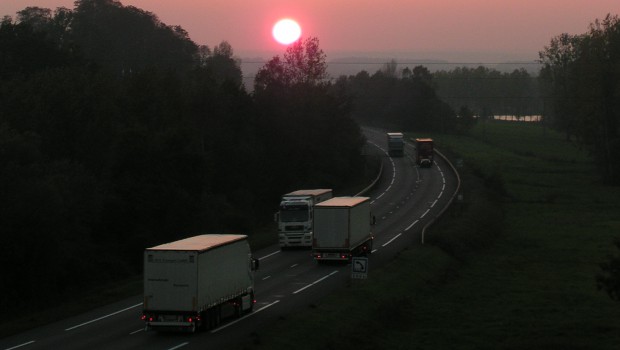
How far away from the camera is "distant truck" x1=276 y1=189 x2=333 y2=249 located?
60094 mm

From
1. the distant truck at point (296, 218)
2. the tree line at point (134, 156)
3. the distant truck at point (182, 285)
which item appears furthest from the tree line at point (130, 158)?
the distant truck at point (182, 285)

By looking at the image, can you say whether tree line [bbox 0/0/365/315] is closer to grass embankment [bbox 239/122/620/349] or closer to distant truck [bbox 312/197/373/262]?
distant truck [bbox 312/197/373/262]

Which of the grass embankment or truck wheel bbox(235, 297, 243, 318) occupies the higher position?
truck wheel bbox(235, 297, 243, 318)

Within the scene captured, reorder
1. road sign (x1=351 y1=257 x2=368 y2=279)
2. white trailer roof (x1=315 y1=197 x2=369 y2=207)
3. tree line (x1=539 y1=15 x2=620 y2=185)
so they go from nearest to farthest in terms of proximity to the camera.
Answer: road sign (x1=351 y1=257 x2=368 y2=279), white trailer roof (x1=315 y1=197 x2=369 y2=207), tree line (x1=539 y1=15 x2=620 y2=185)

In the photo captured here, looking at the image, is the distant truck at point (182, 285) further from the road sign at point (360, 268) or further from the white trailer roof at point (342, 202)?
the white trailer roof at point (342, 202)

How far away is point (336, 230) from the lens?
53.3 m

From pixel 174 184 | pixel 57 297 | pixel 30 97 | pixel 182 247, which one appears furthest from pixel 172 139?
pixel 182 247

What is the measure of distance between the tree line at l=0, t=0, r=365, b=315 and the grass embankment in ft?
54.4

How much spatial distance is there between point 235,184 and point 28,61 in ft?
88.1

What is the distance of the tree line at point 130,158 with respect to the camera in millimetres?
49312

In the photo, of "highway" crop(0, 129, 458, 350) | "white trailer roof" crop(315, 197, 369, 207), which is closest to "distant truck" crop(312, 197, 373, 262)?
"white trailer roof" crop(315, 197, 369, 207)

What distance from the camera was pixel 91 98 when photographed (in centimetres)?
6925

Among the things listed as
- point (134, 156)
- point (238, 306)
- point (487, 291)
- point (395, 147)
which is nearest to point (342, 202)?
point (487, 291)

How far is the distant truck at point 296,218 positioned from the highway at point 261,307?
0.78 m
